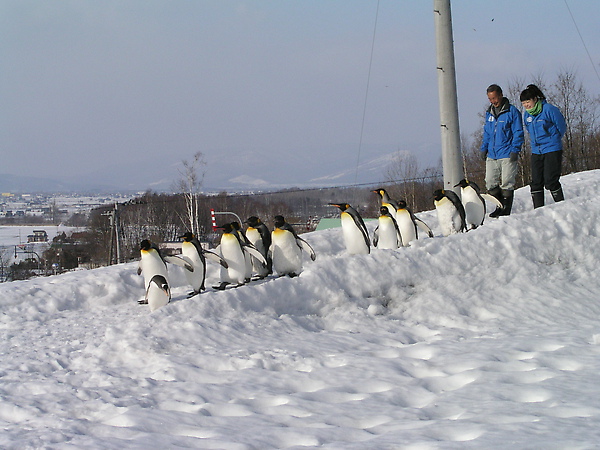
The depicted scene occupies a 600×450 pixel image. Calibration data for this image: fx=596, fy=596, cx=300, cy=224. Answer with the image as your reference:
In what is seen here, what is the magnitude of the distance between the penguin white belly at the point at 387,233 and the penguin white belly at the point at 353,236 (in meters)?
0.47

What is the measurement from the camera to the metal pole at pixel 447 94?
960 cm

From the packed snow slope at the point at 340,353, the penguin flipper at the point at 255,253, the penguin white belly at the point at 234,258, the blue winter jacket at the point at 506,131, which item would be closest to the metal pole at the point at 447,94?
the blue winter jacket at the point at 506,131

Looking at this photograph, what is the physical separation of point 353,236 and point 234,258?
5.78ft

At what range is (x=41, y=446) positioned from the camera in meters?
3.05

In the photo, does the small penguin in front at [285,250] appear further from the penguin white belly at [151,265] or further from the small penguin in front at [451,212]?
the small penguin in front at [451,212]

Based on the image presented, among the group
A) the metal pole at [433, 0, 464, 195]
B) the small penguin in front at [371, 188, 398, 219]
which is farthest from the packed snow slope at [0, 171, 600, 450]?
the metal pole at [433, 0, 464, 195]

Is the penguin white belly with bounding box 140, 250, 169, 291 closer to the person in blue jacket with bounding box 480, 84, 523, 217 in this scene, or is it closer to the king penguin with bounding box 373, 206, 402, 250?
the king penguin with bounding box 373, 206, 402, 250

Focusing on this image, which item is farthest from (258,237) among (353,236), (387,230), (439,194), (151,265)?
(439,194)

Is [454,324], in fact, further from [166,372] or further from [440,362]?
[166,372]

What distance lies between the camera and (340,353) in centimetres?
477

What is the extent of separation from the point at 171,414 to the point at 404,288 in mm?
3415

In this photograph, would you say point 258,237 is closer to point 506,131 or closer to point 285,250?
point 285,250

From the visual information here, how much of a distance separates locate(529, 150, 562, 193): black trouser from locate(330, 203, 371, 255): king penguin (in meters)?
2.88

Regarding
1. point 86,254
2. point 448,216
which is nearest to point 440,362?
point 448,216
